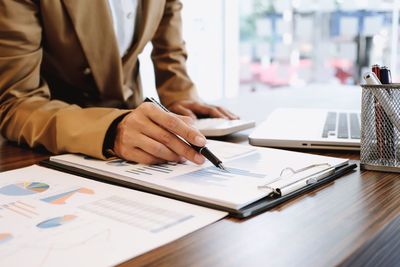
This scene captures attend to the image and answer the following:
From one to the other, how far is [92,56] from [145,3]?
20 cm

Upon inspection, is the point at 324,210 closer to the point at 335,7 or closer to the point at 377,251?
the point at 377,251

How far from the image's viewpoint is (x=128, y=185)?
1.98 feet

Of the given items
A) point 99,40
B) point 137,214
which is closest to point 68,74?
point 99,40

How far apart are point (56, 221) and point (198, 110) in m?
0.69

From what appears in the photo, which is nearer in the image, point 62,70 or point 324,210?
point 324,210

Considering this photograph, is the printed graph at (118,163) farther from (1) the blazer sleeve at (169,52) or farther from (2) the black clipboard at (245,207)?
(1) the blazer sleeve at (169,52)

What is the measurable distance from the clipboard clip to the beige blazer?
29 cm

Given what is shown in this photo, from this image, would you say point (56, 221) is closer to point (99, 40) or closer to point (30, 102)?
point (30, 102)

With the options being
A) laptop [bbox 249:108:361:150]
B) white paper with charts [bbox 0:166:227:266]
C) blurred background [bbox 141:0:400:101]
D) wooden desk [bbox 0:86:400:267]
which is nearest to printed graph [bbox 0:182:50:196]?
white paper with charts [bbox 0:166:227:266]

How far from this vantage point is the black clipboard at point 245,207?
0.51 m

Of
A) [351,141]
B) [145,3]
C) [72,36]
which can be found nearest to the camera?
[351,141]

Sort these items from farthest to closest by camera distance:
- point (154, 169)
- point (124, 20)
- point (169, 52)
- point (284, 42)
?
1. point (284, 42)
2. point (169, 52)
3. point (124, 20)
4. point (154, 169)

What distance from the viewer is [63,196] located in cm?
57

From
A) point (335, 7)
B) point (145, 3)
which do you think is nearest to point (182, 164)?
point (145, 3)
